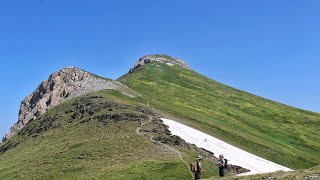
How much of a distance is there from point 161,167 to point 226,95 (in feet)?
336

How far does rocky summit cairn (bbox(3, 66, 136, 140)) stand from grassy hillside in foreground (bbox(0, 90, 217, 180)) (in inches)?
1244

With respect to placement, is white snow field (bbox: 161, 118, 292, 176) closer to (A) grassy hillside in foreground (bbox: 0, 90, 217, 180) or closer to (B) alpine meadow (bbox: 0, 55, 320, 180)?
(B) alpine meadow (bbox: 0, 55, 320, 180)

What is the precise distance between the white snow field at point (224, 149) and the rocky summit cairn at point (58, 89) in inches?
1451

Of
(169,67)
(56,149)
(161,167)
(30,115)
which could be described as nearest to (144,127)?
(56,149)

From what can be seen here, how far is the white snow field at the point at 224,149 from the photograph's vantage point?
71.4m

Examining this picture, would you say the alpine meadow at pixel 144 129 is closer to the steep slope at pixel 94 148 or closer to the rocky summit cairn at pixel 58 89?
the steep slope at pixel 94 148

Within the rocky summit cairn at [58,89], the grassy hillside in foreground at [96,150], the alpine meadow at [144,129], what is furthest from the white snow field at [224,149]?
the rocky summit cairn at [58,89]

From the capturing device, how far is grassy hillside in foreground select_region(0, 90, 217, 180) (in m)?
57.8

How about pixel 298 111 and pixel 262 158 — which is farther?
pixel 298 111

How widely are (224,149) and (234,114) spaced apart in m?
49.6

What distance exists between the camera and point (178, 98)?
131 meters

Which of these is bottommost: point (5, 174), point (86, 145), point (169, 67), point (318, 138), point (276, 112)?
point (5, 174)

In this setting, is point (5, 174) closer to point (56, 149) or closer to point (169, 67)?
point (56, 149)

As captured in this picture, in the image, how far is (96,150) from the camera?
216 ft
